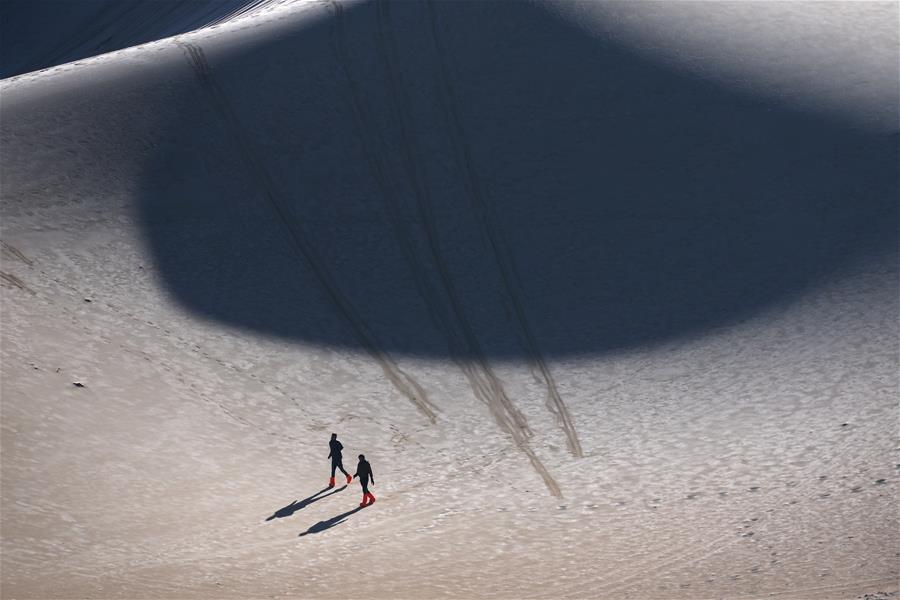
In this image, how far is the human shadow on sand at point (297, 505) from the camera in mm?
14242

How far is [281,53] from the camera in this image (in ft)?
86.5

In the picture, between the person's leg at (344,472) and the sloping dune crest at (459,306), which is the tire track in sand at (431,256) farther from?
the person's leg at (344,472)

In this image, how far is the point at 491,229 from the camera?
72.5ft

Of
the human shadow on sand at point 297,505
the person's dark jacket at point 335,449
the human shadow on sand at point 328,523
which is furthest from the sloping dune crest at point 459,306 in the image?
the person's dark jacket at point 335,449

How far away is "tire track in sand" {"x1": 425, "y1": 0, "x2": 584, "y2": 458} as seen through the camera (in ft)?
56.5

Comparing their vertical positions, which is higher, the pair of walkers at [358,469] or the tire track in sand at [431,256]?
the tire track in sand at [431,256]

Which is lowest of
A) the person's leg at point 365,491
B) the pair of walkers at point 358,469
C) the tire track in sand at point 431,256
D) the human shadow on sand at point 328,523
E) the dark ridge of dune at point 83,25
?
the human shadow on sand at point 328,523

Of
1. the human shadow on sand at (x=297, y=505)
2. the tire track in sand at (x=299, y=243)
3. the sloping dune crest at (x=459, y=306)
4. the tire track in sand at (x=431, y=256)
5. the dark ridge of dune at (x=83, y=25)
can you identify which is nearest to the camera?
the sloping dune crest at (x=459, y=306)

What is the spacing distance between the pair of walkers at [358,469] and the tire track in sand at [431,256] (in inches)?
103

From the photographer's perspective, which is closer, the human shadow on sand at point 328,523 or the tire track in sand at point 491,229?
the human shadow on sand at point 328,523

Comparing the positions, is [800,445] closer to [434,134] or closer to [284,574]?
[284,574]

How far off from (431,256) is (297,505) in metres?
8.18

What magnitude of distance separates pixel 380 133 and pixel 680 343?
9.69m

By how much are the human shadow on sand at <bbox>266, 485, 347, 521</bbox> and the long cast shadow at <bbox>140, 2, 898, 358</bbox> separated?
4.45 meters
